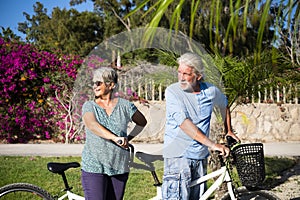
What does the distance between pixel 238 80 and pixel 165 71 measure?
1542 millimetres

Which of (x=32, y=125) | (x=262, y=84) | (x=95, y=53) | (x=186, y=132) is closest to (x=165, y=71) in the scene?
(x=186, y=132)

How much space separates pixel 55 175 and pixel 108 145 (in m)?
3.49

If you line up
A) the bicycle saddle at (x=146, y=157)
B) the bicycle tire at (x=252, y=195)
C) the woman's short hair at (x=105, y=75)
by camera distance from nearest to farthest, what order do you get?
the woman's short hair at (x=105, y=75), the bicycle saddle at (x=146, y=157), the bicycle tire at (x=252, y=195)

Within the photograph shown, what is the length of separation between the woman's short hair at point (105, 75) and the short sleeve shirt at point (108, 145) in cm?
16

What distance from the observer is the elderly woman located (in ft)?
8.38

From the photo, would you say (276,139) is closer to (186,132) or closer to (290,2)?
(186,132)

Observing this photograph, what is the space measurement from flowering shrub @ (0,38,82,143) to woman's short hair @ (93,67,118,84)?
672cm

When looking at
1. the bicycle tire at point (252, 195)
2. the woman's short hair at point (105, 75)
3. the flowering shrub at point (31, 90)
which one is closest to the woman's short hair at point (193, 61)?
the woman's short hair at point (105, 75)

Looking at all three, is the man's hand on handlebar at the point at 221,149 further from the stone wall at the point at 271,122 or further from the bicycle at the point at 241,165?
the stone wall at the point at 271,122

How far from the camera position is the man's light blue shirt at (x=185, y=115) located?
272 cm

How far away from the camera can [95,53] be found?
2301 millimetres

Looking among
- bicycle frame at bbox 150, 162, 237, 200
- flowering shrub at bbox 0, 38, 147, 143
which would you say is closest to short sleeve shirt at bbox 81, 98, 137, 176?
bicycle frame at bbox 150, 162, 237, 200

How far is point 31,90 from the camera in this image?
9.56 meters

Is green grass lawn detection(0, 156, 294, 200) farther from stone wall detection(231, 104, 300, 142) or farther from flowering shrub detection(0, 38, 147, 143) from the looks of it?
stone wall detection(231, 104, 300, 142)
